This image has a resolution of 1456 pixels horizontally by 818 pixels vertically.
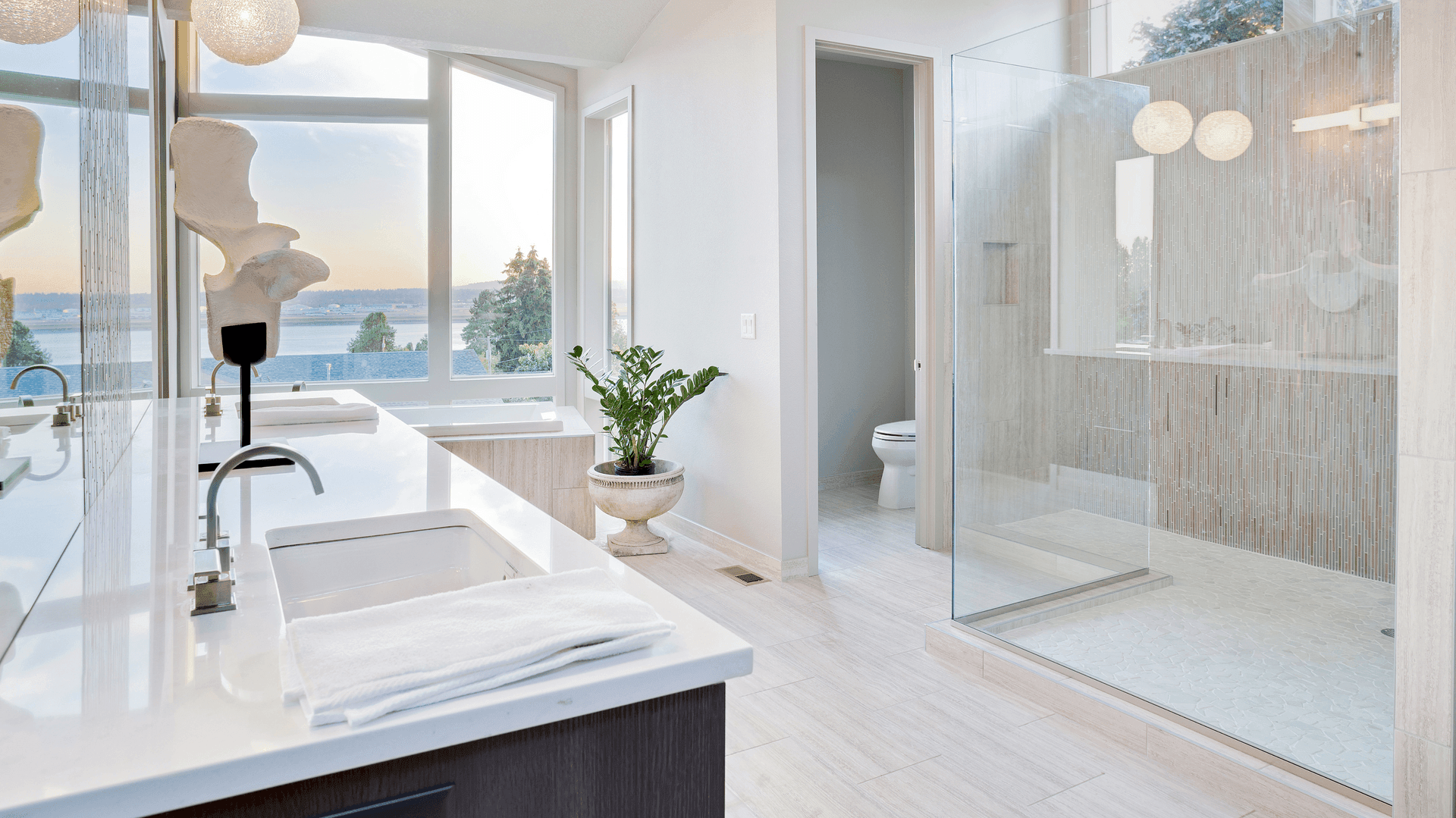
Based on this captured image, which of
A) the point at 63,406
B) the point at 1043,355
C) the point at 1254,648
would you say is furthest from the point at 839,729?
the point at 63,406

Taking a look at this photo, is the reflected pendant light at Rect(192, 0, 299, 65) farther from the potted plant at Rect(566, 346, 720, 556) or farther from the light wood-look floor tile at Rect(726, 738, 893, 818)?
the light wood-look floor tile at Rect(726, 738, 893, 818)

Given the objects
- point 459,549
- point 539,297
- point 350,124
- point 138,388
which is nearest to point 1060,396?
point 459,549

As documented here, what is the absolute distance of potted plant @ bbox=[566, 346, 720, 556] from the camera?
13.0 feet

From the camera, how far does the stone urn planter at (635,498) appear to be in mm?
3945

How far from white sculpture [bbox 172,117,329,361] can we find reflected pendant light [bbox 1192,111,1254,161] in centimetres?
219

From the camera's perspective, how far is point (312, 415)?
8.30ft

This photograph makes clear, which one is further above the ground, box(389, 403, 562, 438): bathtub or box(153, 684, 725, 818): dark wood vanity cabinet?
box(389, 403, 562, 438): bathtub

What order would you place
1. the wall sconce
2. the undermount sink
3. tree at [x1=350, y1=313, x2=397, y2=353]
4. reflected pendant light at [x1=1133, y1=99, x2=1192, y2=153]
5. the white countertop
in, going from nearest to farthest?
the white countertop → the undermount sink → the wall sconce → reflected pendant light at [x1=1133, y1=99, x2=1192, y2=153] → tree at [x1=350, y1=313, x2=397, y2=353]

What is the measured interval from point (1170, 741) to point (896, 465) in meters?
2.80

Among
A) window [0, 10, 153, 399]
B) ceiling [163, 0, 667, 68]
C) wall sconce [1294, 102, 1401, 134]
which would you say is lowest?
window [0, 10, 153, 399]

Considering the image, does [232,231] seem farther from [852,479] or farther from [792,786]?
[852,479]

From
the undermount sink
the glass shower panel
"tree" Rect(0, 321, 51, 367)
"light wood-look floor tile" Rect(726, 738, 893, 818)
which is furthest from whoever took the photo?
the glass shower panel

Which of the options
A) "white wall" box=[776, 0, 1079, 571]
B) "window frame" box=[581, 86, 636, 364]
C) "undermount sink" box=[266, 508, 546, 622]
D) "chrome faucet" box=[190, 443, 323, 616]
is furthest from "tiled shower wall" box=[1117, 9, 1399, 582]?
"window frame" box=[581, 86, 636, 364]

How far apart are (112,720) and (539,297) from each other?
5013 mm
